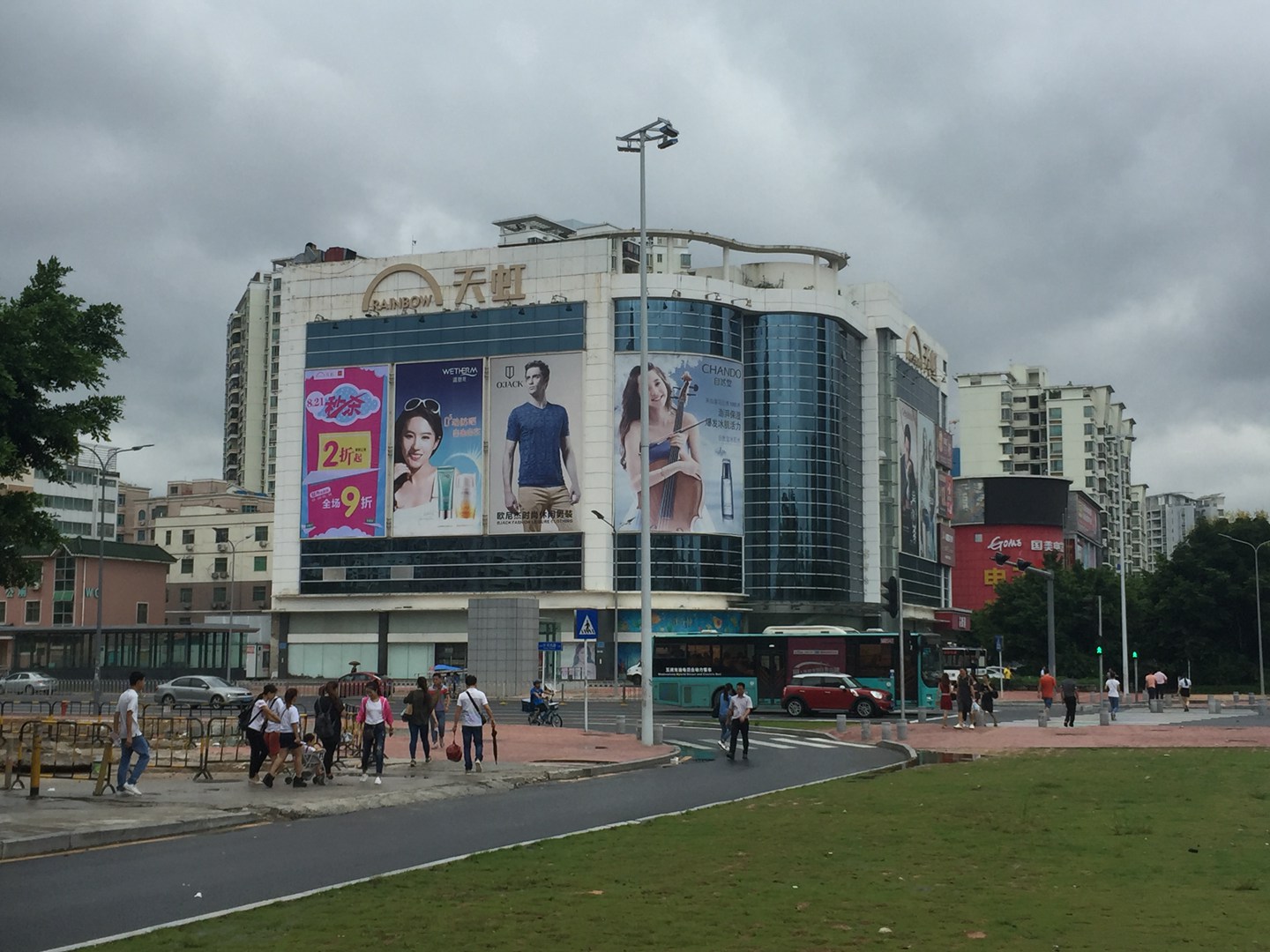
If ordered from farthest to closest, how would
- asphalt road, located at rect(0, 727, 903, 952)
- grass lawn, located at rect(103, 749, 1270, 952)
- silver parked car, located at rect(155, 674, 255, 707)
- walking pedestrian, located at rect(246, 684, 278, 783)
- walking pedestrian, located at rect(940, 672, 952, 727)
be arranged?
silver parked car, located at rect(155, 674, 255, 707)
walking pedestrian, located at rect(940, 672, 952, 727)
walking pedestrian, located at rect(246, 684, 278, 783)
asphalt road, located at rect(0, 727, 903, 952)
grass lawn, located at rect(103, 749, 1270, 952)

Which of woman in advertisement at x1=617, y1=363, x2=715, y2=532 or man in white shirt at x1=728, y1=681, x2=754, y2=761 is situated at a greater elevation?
woman in advertisement at x1=617, y1=363, x2=715, y2=532

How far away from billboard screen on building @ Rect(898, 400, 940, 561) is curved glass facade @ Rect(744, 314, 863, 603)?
10.4 metres

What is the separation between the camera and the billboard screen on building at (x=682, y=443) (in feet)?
309

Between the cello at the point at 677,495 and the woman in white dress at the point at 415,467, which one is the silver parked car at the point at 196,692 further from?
the cello at the point at 677,495

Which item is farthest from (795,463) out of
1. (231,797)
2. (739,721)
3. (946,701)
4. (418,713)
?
(231,797)

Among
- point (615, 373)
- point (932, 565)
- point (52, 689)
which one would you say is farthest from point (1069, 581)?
point (52, 689)

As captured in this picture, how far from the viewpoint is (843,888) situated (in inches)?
476

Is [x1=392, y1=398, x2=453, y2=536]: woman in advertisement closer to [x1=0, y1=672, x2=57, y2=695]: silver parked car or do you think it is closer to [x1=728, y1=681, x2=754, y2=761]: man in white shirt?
[x1=0, y1=672, x2=57, y2=695]: silver parked car

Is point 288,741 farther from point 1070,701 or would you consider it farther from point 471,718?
point 1070,701

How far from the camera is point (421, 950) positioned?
31.6 ft

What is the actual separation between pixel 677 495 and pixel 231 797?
74.7 m

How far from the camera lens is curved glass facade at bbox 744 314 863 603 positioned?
99875mm

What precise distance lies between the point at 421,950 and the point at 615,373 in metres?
87.3

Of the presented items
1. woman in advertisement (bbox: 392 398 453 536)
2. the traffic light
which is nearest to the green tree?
the traffic light
